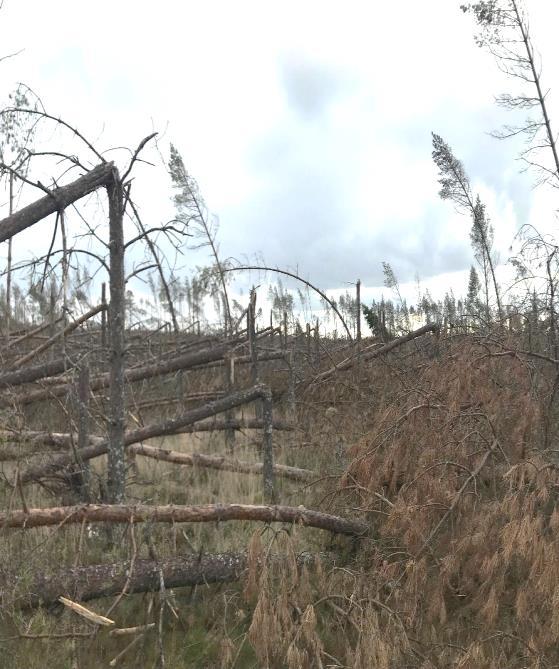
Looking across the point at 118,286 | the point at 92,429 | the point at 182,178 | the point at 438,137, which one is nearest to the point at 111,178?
the point at 118,286

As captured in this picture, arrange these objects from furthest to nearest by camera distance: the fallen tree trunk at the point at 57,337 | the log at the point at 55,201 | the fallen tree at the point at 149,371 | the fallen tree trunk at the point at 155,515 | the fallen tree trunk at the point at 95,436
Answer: the fallen tree at the point at 149,371
the fallen tree trunk at the point at 95,436
the fallen tree trunk at the point at 57,337
the fallen tree trunk at the point at 155,515
the log at the point at 55,201

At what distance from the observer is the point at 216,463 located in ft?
22.9

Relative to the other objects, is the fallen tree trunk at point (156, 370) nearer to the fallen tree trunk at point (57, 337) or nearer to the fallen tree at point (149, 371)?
the fallen tree at point (149, 371)

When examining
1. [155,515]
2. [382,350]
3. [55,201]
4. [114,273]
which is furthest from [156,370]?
[382,350]

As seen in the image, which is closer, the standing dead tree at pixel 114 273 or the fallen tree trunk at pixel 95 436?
the standing dead tree at pixel 114 273

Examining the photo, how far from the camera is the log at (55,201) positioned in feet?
10.8

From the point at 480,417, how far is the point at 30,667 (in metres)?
3.55

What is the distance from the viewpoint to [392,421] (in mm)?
4672

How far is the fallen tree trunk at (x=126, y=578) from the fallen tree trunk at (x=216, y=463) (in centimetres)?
261

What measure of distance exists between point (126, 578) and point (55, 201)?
2.53 metres

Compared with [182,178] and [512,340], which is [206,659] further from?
[182,178]

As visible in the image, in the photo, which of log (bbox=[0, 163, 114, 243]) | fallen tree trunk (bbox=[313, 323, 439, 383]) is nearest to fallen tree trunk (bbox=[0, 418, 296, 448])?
fallen tree trunk (bbox=[313, 323, 439, 383])

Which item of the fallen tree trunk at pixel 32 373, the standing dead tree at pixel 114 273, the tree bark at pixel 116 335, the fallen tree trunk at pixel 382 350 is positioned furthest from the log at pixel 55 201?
the fallen tree trunk at pixel 382 350

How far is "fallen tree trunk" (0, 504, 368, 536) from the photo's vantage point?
11.2 ft
